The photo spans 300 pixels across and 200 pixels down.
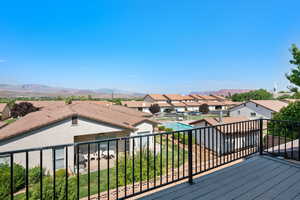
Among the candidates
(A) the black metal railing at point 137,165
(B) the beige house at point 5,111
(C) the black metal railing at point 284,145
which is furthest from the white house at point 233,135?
(B) the beige house at point 5,111

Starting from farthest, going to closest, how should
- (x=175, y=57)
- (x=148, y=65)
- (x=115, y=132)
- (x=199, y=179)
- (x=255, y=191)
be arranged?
(x=148, y=65) < (x=175, y=57) < (x=115, y=132) < (x=199, y=179) < (x=255, y=191)

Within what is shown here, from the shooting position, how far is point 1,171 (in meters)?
5.95

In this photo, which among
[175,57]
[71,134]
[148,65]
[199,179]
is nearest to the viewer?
[199,179]

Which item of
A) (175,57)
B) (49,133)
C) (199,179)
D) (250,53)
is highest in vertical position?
(175,57)

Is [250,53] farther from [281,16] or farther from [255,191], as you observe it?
[255,191]

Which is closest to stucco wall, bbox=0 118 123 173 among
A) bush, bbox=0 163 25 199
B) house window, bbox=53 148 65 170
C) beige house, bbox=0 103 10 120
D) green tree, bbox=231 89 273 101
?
house window, bbox=53 148 65 170

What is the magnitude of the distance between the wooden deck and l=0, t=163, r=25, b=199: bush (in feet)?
18.8

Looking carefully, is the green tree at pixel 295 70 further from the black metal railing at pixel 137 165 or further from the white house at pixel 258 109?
the white house at pixel 258 109

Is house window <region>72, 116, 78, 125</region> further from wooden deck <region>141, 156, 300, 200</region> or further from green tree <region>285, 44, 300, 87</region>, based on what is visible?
green tree <region>285, 44, 300, 87</region>

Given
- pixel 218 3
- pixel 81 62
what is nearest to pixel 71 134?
pixel 218 3

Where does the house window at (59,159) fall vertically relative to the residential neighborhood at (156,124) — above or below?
below

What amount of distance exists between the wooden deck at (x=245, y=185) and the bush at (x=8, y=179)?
572 cm

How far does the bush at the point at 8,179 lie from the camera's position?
204 inches

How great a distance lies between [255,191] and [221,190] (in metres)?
0.42
